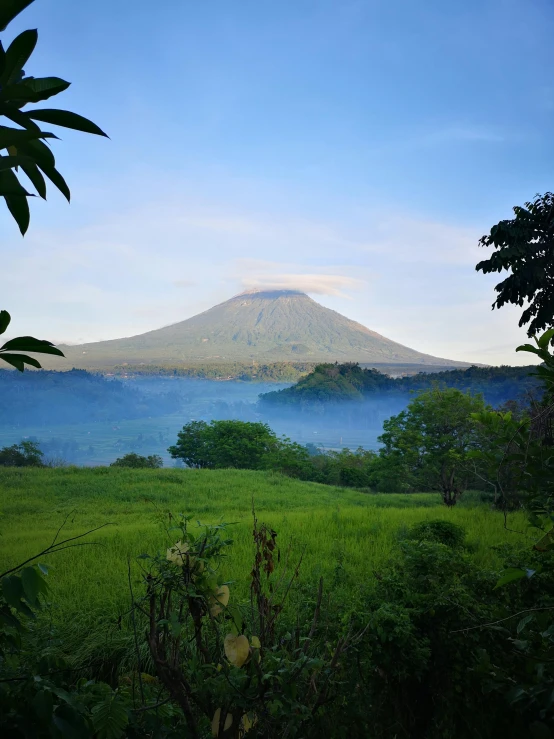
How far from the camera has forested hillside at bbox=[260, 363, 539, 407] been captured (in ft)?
101

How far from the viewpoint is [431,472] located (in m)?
11.8

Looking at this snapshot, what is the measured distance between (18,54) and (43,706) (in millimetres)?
826

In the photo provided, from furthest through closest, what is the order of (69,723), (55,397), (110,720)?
(55,397) < (110,720) < (69,723)

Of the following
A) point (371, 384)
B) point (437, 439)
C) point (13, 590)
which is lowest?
point (437, 439)

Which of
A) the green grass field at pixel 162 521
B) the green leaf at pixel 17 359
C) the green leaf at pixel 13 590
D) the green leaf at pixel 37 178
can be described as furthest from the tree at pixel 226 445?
the green leaf at pixel 37 178

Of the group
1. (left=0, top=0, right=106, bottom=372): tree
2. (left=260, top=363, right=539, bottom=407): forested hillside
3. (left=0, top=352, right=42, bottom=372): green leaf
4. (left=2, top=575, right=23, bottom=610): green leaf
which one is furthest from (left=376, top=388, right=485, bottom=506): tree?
(left=260, top=363, right=539, bottom=407): forested hillside

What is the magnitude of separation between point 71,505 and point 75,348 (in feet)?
162

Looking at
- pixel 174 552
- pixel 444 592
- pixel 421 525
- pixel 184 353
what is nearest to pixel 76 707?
pixel 174 552

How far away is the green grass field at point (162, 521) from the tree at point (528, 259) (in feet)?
10.3

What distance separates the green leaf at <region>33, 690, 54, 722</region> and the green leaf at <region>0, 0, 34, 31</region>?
2.72 feet

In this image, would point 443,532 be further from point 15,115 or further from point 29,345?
point 15,115

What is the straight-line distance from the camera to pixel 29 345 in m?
0.61

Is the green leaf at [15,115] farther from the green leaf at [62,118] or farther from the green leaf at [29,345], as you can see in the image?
the green leaf at [29,345]

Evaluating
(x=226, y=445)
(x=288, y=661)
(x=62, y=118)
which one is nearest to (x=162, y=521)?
(x=288, y=661)
